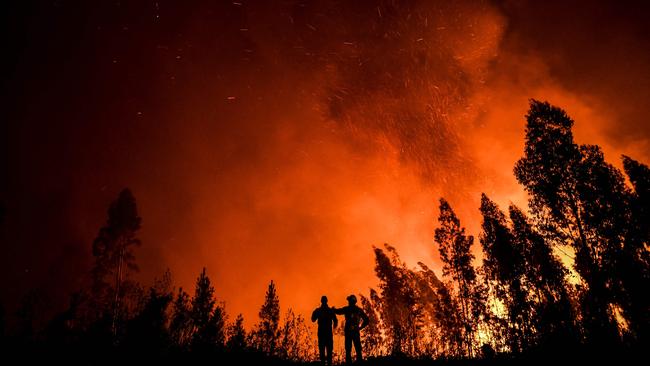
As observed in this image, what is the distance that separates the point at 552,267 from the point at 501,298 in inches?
215

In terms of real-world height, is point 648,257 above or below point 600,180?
below

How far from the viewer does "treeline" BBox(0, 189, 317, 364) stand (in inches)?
362

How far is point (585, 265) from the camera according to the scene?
58.9ft

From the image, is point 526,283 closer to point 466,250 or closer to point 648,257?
point 466,250

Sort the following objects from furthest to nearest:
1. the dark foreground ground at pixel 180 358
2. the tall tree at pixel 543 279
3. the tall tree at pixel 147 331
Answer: the tall tree at pixel 543 279 < the tall tree at pixel 147 331 < the dark foreground ground at pixel 180 358

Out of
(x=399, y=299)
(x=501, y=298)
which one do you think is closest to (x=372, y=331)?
(x=399, y=299)

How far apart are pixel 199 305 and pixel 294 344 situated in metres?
13.3

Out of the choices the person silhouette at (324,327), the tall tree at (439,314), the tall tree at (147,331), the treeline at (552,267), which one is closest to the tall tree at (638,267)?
the treeline at (552,267)

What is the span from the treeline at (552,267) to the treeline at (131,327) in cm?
1003

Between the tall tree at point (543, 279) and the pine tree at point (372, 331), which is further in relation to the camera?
the pine tree at point (372, 331)

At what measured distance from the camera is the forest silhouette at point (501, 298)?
1001 cm

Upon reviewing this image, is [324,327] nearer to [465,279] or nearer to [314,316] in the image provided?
[314,316]

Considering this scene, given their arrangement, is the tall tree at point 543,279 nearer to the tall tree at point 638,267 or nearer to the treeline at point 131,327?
the tall tree at point 638,267

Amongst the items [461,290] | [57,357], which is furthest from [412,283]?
[57,357]
